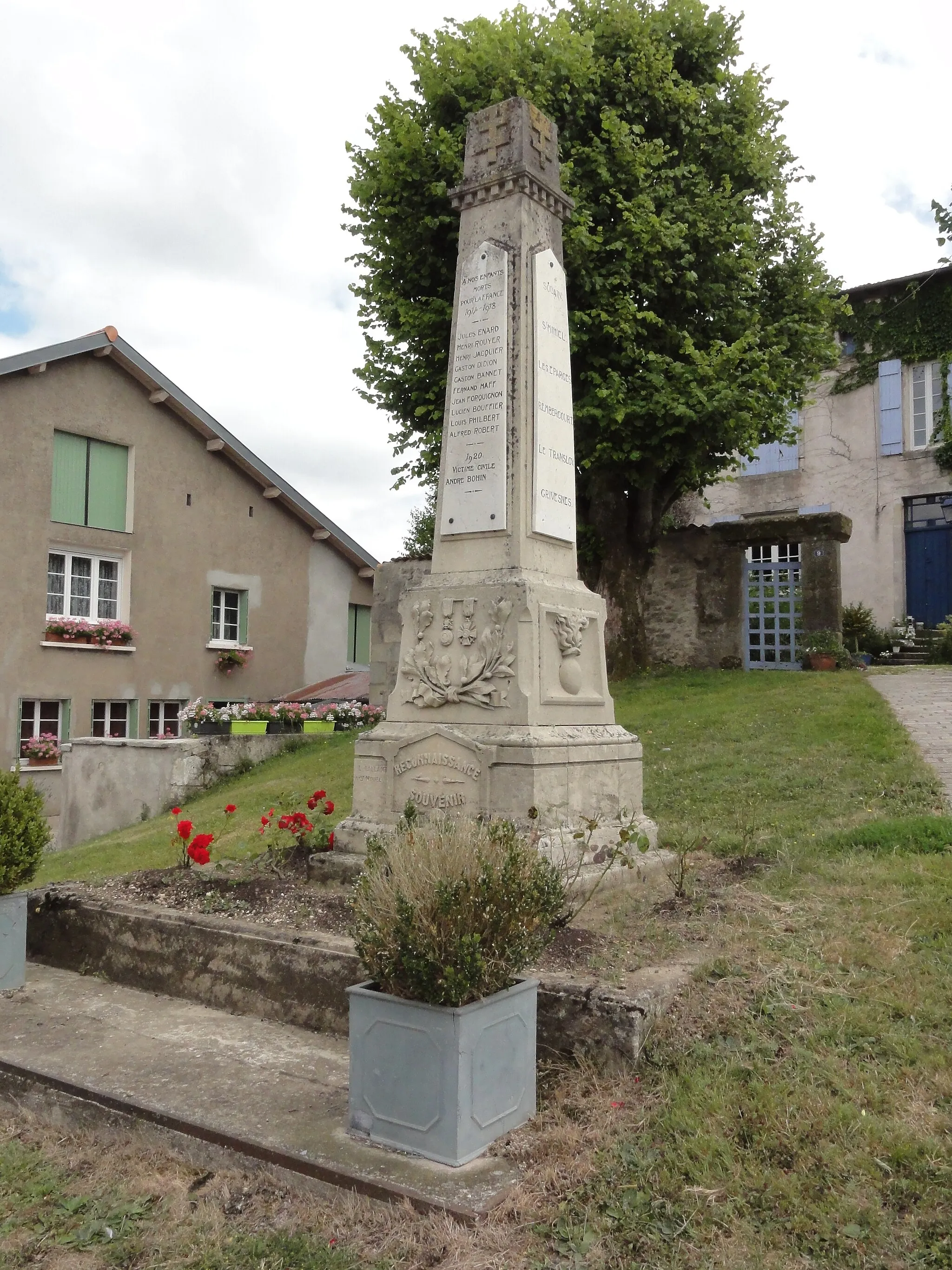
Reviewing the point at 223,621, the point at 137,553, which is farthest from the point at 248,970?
the point at 223,621

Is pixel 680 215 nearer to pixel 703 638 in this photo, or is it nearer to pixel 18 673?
pixel 703 638

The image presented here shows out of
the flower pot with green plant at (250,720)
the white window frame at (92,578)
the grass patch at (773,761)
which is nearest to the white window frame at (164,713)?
the white window frame at (92,578)

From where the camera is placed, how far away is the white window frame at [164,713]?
17.8 m

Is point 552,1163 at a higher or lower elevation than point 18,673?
lower

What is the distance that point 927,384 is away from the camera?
2127 cm

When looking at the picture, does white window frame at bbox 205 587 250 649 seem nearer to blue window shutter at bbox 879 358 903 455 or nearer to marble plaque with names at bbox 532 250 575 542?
marble plaque with names at bbox 532 250 575 542

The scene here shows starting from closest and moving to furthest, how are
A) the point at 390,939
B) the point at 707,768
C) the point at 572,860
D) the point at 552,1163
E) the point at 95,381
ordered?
the point at 552,1163
the point at 390,939
the point at 572,860
the point at 707,768
the point at 95,381

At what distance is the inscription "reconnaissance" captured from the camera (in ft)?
17.8

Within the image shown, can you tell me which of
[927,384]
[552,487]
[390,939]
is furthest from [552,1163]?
[927,384]

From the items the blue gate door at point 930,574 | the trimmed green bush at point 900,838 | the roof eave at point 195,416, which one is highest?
the roof eave at point 195,416

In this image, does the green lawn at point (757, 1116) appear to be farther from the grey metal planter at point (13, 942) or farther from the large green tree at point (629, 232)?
the large green tree at point (629, 232)

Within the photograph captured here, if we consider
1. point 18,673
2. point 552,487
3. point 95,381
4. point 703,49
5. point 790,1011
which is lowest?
point 790,1011

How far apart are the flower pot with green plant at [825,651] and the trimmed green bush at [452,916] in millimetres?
12146

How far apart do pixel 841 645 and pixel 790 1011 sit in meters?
12.1
